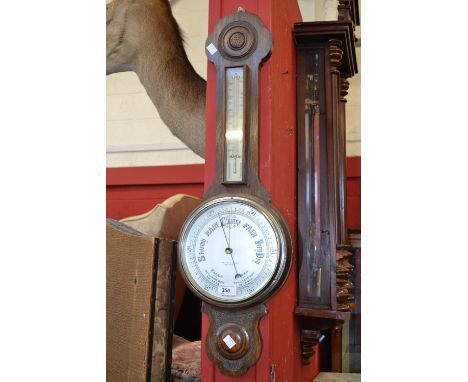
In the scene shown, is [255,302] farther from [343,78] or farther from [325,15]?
[325,15]

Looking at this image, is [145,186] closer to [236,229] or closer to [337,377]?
[337,377]

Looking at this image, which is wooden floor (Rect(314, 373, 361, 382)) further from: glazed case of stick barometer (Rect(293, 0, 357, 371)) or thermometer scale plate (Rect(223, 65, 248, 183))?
thermometer scale plate (Rect(223, 65, 248, 183))

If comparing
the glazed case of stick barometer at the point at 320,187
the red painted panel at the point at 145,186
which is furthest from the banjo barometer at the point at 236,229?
the red painted panel at the point at 145,186

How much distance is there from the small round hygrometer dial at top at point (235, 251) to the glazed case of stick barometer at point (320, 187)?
0.27 m

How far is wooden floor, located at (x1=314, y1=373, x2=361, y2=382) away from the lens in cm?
186

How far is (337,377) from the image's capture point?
1924 millimetres

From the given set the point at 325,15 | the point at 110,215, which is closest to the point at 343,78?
the point at 325,15

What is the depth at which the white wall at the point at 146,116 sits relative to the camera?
2693mm

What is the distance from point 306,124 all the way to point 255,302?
59 centimetres

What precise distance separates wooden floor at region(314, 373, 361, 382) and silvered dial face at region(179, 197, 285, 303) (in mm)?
784

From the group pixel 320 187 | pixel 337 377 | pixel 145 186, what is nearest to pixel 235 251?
pixel 320 187

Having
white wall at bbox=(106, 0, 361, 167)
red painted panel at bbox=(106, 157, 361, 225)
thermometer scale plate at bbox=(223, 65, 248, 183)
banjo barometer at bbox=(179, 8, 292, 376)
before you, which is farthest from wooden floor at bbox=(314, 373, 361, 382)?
white wall at bbox=(106, 0, 361, 167)

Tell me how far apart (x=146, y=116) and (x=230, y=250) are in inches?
65.5

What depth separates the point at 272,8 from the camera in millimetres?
1343
